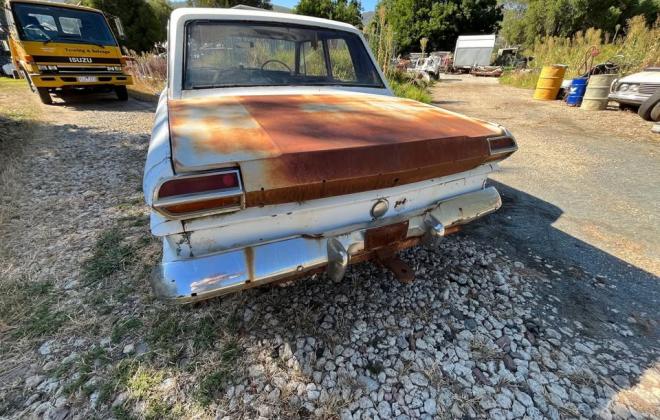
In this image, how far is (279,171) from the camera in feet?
4.32

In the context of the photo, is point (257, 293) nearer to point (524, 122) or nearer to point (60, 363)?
point (60, 363)

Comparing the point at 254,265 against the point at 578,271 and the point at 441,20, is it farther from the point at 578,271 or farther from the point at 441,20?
the point at 441,20

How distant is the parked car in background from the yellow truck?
12.7 meters

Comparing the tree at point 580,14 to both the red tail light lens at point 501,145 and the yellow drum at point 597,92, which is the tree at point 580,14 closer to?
the yellow drum at point 597,92

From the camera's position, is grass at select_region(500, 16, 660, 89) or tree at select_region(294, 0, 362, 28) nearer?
grass at select_region(500, 16, 660, 89)

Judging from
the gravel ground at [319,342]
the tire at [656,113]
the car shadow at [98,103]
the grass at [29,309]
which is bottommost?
the gravel ground at [319,342]

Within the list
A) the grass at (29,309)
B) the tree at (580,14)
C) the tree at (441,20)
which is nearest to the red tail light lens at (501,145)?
the grass at (29,309)

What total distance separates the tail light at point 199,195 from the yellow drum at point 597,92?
37.1 ft

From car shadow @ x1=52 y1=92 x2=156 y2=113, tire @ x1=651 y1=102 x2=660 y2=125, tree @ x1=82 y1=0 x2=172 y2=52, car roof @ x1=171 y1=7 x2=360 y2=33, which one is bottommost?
tire @ x1=651 y1=102 x2=660 y2=125

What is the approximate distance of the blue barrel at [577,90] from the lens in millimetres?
9570

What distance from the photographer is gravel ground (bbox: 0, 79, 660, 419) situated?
5.32 feet

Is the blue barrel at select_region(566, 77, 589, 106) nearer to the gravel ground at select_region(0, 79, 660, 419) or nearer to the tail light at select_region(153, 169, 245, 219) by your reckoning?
the gravel ground at select_region(0, 79, 660, 419)

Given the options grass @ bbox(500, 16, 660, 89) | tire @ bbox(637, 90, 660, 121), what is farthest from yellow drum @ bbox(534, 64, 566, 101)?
tire @ bbox(637, 90, 660, 121)

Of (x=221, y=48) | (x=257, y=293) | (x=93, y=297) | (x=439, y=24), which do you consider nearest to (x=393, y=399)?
(x=257, y=293)
